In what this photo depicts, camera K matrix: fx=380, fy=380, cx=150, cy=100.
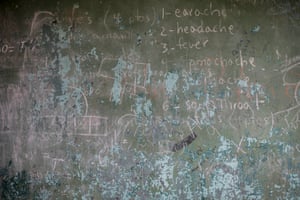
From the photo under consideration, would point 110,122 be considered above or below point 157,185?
above

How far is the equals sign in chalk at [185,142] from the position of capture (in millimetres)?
3600

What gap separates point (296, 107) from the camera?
3.56 meters

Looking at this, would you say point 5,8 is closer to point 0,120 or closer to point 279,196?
point 0,120

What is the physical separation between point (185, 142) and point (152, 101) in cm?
50

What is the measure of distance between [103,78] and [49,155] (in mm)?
914

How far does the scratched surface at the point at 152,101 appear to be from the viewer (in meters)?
3.57

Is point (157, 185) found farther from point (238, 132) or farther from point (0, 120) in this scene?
point (0, 120)

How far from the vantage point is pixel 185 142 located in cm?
360

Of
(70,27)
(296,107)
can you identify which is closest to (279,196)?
(296,107)

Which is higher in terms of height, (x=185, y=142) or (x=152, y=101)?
(x=152, y=101)

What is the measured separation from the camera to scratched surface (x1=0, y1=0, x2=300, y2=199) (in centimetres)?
357

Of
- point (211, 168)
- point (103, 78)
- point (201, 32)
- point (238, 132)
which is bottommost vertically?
point (211, 168)

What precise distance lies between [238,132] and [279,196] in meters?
0.71

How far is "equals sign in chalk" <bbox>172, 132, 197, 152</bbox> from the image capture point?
142 inches
